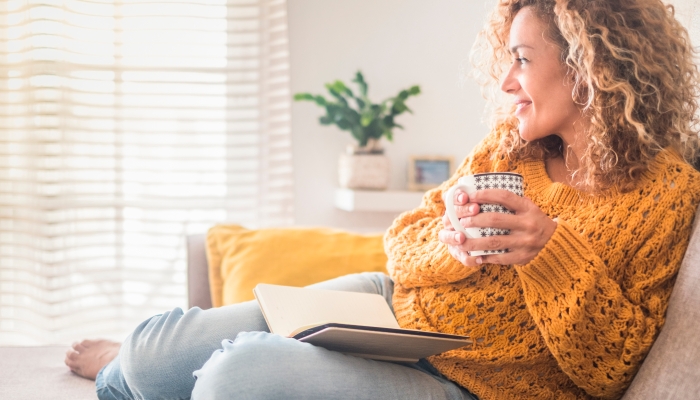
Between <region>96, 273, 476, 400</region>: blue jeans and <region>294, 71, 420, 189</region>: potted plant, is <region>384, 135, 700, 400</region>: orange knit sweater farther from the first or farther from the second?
<region>294, 71, 420, 189</region>: potted plant

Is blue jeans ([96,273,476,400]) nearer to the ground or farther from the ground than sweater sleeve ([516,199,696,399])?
nearer to the ground

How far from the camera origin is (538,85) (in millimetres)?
1132

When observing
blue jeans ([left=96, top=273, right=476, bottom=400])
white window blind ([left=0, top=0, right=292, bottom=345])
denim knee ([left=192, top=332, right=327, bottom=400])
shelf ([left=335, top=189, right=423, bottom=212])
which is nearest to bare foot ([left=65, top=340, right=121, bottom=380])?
blue jeans ([left=96, top=273, right=476, bottom=400])

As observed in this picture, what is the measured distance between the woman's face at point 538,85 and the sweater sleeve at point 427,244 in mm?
125

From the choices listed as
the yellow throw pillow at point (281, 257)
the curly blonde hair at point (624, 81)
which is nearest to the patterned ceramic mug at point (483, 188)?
the curly blonde hair at point (624, 81)

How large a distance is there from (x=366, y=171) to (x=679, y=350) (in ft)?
6.01

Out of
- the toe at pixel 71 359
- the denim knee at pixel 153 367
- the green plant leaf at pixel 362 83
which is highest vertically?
the green plant leaf at pixel 362 83

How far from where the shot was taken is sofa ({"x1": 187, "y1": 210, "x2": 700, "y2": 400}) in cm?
87

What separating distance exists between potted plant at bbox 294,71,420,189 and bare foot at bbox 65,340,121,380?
1385 millimetres

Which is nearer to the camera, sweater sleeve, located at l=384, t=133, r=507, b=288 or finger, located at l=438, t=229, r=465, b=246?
finger, located at l=438, t=229, r=465, b=246

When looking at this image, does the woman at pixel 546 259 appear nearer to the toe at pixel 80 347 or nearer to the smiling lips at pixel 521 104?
the smiling lips at pixel 521 104

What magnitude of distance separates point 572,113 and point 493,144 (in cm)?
18

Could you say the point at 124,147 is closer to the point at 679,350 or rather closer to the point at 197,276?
the point at 197,276

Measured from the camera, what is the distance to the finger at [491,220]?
88 cm
